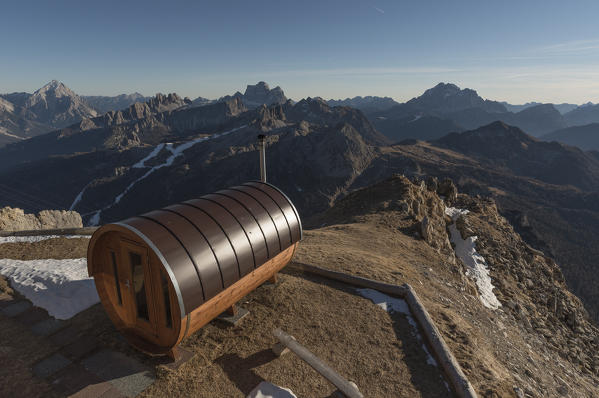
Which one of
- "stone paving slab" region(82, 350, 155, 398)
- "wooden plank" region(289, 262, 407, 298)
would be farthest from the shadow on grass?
"wooden plank" region(289, 262, 407, 298)

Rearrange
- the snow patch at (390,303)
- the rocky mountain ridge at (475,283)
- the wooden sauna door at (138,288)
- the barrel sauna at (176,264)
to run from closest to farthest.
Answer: the barrel sauna at (176,264), the wooden sauna door at (138,288), the snow patch at (390,303), the rocky mountain ridge at (475,283)

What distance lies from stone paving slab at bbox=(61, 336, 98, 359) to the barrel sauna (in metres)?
1.15

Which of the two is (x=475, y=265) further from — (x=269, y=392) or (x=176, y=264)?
(x=176, y=264)

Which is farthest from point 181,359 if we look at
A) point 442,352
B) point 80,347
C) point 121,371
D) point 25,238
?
point 25,238

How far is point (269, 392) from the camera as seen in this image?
299 inches

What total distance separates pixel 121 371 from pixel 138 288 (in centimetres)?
221

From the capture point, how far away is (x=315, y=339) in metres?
9.79

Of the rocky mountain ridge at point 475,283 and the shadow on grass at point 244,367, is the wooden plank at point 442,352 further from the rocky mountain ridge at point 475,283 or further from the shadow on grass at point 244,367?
the shadow on grass at point 244,367

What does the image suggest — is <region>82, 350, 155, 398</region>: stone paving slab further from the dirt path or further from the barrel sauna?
the barrel sauna

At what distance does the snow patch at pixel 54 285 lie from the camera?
36.7 feet

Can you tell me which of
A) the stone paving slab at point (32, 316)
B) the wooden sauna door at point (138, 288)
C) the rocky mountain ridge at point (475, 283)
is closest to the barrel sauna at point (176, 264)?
the wooden sauna door at point (138, 288)

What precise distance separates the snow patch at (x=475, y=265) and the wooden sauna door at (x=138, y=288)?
20.3 metres

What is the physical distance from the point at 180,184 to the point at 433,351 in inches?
7523

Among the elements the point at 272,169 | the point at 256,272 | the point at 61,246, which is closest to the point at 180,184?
the point at 272,169
